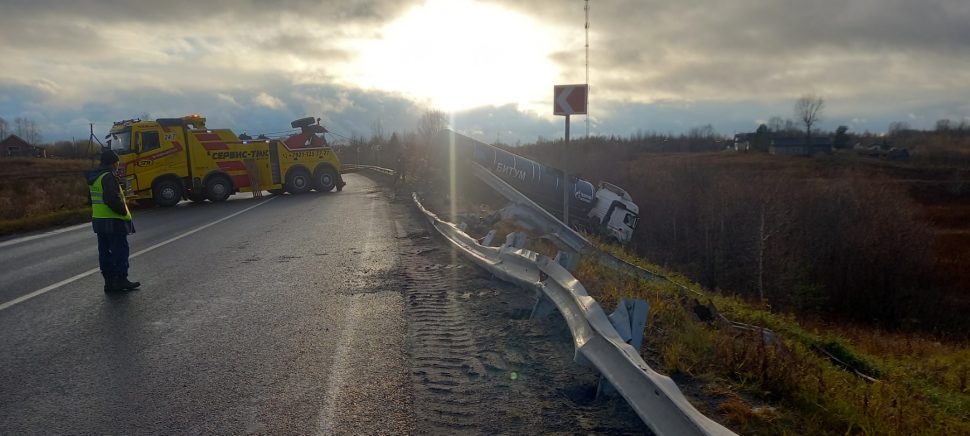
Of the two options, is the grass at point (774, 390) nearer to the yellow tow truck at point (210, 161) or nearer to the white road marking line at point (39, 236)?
the white road marking line at point (39, 236)

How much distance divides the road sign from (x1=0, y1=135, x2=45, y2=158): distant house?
95.4 metres

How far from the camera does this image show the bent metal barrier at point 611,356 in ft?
9.95

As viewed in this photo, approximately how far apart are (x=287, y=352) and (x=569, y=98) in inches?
266

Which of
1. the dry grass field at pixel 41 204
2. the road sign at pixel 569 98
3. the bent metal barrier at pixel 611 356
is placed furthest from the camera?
the dry grass field at pixel 41 204

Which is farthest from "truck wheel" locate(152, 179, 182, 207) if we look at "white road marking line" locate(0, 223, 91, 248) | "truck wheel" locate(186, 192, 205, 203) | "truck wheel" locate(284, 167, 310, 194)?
"white road marking line" locate(0, 223, 91, 248)

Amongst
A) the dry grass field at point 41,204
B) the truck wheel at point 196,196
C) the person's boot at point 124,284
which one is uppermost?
the person's boot at point 124,284

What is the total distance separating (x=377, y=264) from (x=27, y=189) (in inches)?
1236

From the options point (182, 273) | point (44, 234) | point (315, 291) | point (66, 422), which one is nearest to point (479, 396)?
point (66, 422)

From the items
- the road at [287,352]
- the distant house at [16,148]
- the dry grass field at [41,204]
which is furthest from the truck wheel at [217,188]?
the distant house at [16,148]

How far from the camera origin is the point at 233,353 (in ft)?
17.4

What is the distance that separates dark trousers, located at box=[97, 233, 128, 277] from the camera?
804 centimetres

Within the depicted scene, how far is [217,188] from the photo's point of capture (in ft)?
80.8

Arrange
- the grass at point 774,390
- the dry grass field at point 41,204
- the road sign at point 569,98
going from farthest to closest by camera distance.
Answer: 1. the dry grass field at point 41,204
2. the road sign at point 569,98
3. the grass at point 774,390

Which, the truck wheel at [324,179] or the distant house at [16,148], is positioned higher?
the distant house at [16,148]
